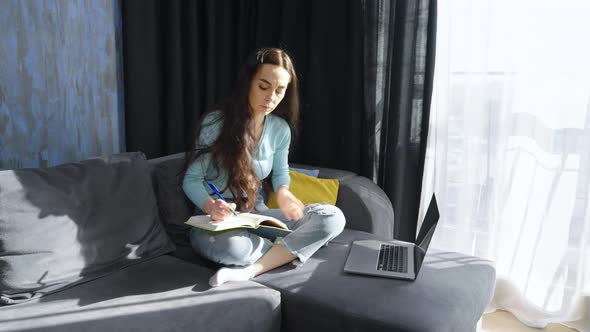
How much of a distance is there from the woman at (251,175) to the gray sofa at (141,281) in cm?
8

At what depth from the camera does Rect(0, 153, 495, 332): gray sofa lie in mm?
1356

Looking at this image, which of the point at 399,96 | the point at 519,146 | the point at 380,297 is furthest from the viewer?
the point at 399,96

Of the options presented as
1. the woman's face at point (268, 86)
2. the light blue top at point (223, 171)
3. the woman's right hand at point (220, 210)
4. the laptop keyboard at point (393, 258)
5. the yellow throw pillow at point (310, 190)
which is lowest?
the laptop keyboard at point (393, 258)

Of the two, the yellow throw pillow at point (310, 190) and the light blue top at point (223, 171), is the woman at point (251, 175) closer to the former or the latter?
the light blue top at point (223, 171)

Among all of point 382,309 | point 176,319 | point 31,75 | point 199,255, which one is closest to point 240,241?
point 199,255

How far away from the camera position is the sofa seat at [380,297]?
4.64 feet

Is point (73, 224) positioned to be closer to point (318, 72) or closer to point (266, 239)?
point (266, 239)

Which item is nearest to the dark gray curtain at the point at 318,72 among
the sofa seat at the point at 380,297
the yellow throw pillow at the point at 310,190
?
the yellow throw pillow at the point at 310,190

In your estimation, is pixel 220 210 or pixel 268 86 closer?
pixel 220 210

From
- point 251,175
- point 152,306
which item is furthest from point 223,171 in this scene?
point 152,306

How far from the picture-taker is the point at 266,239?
1830 millimetres

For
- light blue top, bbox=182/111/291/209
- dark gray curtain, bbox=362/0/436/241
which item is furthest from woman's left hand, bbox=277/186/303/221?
dark gray curtain, bbox=362/0/436/241

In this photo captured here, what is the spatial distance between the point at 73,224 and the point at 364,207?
4.09 feet

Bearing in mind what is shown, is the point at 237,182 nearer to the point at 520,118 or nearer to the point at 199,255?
the point at 199,255
